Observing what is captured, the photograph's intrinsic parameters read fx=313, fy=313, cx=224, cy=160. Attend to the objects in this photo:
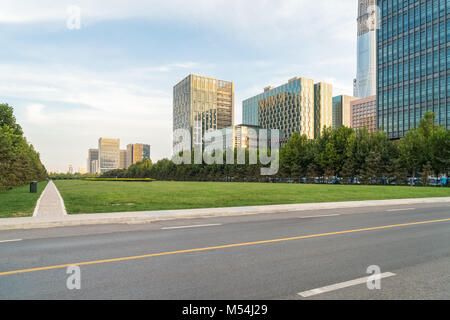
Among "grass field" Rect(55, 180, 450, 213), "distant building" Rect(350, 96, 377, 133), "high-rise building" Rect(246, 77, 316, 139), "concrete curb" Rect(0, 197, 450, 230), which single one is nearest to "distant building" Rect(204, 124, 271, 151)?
"high-rise building" Rect(246, 77, 316, 139)

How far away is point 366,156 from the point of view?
49719 mm

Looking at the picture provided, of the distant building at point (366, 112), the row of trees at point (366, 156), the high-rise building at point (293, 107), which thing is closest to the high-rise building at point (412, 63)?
the row of trees at point (366, 156)

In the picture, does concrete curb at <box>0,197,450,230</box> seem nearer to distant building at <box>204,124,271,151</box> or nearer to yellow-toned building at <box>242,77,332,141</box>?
distant building at <box>204,124,271,151</box>

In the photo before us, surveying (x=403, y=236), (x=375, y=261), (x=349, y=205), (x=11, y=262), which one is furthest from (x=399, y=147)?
(x=11, y=262)

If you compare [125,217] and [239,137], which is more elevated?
[239,137]

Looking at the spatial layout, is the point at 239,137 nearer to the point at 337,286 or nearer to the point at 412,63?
the point at 412,63

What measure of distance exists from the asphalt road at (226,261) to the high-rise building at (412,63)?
86.6 metres

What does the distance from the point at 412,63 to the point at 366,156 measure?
56.5 m

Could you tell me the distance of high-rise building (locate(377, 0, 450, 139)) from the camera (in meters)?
81.3

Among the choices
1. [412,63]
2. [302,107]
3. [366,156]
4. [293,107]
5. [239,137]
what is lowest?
[366,156]

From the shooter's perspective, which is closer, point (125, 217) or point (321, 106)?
point (125, 217)

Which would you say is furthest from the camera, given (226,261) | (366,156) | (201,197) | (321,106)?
(321,106)

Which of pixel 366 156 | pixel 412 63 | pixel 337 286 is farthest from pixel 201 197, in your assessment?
pixel 412 63
